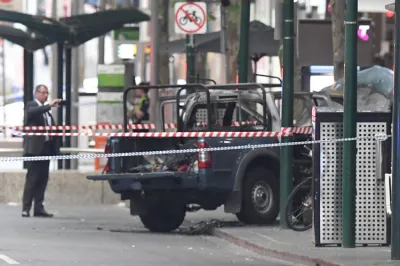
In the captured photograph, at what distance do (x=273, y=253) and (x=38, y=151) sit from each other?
6659 millimetres

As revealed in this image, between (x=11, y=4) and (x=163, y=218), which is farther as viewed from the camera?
(x=11, y=4)

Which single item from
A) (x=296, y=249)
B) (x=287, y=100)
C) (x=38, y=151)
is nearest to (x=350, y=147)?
(x=296, y=249)

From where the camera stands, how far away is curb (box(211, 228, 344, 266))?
14.6m

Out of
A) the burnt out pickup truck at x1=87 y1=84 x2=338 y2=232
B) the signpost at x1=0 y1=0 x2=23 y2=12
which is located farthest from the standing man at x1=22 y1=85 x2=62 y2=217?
the signpost at x1=0 y1=0 x2=23 y2=12

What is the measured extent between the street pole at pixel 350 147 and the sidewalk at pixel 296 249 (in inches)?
10.1

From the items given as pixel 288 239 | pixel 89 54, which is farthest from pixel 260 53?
pixel 89 54

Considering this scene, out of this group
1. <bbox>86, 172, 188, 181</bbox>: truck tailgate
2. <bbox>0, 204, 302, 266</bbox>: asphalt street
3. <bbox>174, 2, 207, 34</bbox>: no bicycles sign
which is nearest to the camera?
<bbox>0, 204, 302, 266</bbox>: asphalt street

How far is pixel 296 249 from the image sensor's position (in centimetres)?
1591

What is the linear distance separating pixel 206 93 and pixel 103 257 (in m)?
4.13

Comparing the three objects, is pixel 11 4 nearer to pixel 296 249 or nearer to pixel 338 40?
pixel 338 40

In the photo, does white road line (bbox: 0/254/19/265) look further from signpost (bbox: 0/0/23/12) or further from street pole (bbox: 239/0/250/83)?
signpost (bbox: 0/0/23/12)

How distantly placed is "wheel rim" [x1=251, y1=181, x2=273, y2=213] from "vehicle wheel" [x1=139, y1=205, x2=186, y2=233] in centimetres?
100

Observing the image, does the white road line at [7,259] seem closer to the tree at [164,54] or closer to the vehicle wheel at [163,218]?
the vehicle wheel at [163,218]

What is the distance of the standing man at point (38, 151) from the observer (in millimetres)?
21656
